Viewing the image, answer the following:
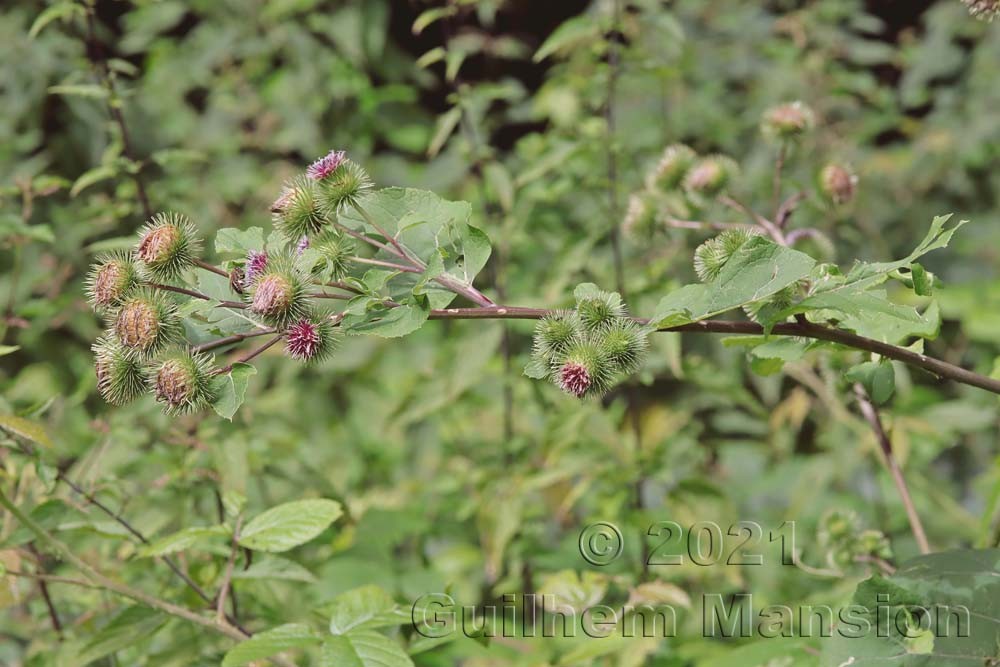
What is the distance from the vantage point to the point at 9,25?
3.62m

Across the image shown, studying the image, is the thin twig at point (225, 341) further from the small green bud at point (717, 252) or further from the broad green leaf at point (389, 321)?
the small green bud at point (717, 252)

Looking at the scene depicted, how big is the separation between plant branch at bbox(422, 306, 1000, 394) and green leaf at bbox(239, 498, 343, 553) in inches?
16.7

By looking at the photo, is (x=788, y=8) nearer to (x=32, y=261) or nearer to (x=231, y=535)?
(x=32, y=261)

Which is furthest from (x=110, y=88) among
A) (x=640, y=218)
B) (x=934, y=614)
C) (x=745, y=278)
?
(x=934, y=614)

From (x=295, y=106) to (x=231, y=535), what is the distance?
276 centimetres

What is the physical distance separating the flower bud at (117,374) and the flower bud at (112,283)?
5 centimetres

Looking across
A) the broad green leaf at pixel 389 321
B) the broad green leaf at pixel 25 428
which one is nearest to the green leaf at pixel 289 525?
the broad green leaf at pixel 25 428

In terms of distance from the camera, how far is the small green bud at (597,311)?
3.25 feet

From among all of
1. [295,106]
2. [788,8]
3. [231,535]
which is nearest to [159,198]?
[231,535]

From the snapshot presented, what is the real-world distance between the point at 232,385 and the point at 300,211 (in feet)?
0.65

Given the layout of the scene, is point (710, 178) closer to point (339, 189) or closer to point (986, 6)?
point (986, 6)

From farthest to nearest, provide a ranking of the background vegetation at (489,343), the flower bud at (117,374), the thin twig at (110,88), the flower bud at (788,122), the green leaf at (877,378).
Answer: the thin twig at (110,88) < the flower bud at (788,122) < the background vegetation at (489,343) < the green leaf at (877,378) < the flower bud at (117,374)

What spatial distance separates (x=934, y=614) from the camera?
1084 mm

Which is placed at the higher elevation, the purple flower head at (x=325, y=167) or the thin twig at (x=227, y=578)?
the purple flower head at (x=325, y=167)
